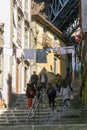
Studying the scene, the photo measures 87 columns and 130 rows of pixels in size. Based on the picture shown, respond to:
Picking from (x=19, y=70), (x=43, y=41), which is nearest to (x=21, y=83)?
(x=19, y=70)

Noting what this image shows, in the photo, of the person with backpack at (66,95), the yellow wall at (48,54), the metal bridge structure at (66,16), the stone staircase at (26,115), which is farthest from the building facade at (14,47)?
the metal bridge structure at (66,16)

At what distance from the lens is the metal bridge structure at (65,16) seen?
2552 inches

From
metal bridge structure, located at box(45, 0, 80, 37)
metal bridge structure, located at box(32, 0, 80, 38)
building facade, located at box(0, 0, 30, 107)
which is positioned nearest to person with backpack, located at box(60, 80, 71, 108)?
building facade, located at box(0, 0, 30, 107)

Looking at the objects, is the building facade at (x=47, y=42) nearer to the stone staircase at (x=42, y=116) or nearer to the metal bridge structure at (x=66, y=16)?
the metal bridge structure at (x=66, y=16)

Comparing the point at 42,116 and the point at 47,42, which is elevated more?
the point at 47,42

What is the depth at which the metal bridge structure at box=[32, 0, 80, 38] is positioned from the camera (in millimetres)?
64812

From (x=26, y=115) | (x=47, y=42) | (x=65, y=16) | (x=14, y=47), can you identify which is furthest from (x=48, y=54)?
(x=26, y=115)

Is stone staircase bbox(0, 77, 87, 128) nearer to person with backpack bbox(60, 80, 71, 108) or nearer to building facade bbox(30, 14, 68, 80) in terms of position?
person with backpack bbox(60, 80, 71, 108)

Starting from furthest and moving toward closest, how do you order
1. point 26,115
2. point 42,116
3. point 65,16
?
point 65,16
point 26,115
point 42,116

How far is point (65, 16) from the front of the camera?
215 feet

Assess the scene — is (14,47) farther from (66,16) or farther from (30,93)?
(66,16)

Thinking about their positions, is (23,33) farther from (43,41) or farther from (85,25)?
(85,25)

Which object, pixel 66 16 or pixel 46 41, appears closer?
pixel 46 41

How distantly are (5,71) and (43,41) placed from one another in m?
15.4
